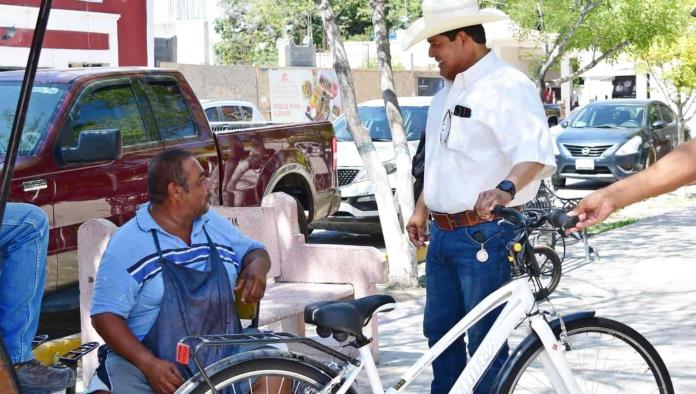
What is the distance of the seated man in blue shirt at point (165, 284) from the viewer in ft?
13.1

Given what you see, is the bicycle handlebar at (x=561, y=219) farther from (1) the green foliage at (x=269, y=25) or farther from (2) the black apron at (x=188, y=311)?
(1) the green foliage at (x=269, y=25)

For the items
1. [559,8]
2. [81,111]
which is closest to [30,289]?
[81,111]

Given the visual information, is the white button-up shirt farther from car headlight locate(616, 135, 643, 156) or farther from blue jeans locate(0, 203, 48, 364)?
car headlight locate(616, 135, 643, 156)

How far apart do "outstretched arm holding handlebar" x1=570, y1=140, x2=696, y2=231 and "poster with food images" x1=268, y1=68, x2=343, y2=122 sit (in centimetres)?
2789

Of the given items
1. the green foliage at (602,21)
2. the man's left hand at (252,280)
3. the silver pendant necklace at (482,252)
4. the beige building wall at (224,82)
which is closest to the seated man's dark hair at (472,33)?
the silver pendant necklace at (482,252)

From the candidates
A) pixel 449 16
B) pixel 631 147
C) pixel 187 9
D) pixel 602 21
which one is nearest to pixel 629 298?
pixel 449 16

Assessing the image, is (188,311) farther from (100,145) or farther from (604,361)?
(100,145)

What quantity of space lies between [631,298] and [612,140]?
453 inches

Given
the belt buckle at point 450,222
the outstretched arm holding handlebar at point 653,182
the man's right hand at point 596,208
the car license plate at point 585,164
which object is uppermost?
the outstretched arm holding handlebar at point 653,182

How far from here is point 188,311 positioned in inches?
161

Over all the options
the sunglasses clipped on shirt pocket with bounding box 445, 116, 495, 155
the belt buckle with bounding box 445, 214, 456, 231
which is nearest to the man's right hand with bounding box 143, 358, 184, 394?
the belt buckle with bounding box 445, 214, 456, 231

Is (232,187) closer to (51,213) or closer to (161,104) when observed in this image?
(161,104)

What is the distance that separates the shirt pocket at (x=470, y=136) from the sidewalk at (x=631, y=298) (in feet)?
6.56

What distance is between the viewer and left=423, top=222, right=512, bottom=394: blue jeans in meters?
4.51
